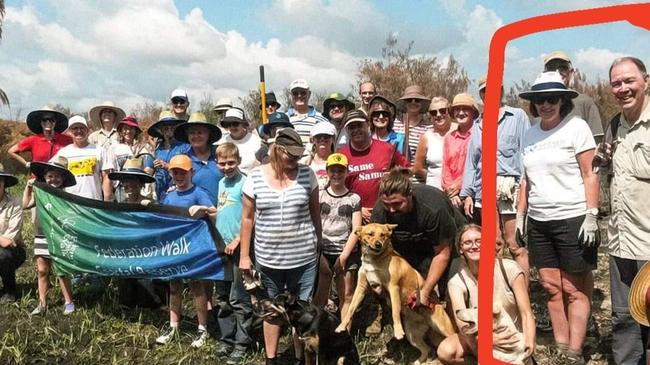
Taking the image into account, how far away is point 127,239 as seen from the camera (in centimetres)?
577

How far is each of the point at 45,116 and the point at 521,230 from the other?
254 inches

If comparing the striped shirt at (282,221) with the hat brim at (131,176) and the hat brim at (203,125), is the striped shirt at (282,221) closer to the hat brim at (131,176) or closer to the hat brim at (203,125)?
the hat brim at (203,125)

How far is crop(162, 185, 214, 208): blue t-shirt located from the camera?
5.55 meters

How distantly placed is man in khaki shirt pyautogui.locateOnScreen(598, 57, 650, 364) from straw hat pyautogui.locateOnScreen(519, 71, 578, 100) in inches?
5.1

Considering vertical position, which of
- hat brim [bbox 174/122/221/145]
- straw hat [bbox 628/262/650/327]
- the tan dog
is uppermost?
hat brim [bbox 174/122/221/145]

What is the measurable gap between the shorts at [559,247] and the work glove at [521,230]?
0.7 inches

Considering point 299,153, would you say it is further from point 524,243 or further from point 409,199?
point 524,243

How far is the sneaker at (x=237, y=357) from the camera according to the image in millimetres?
5059

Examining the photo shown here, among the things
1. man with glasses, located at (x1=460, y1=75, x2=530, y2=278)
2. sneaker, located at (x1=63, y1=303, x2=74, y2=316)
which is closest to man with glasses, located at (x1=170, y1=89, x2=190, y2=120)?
sneaker, located at (x1=63, y1=303, x2=74, y2=316)

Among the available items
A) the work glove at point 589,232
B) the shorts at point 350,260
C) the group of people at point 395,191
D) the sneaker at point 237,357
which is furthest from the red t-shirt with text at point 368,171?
the work glove at point 589,232

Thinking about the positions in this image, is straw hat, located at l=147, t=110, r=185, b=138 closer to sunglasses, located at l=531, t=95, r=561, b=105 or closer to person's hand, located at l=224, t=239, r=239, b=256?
person's hand, located at l=224, t=239, r=239, b=256

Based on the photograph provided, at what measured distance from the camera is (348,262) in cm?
520

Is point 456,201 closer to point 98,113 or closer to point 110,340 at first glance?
point 110,340

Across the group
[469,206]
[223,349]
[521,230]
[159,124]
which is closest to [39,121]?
[159,124]
